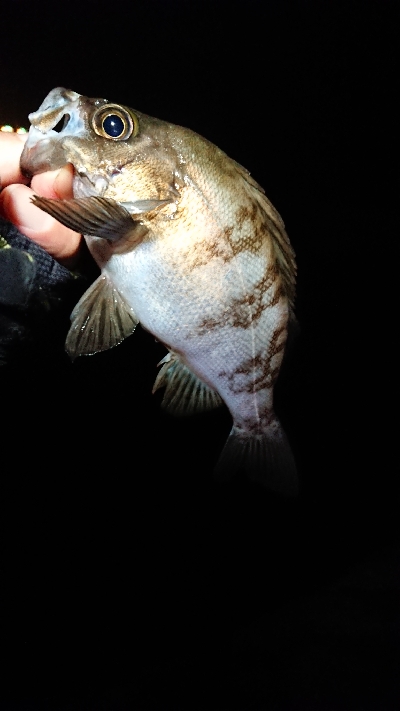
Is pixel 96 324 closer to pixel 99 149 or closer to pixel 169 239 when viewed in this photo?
pixel 169 239

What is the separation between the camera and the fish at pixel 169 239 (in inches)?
34.8

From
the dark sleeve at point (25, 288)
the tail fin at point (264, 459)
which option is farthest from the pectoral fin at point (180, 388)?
the dark sleeve at point (25, 288)

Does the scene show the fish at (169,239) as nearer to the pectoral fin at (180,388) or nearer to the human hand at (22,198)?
the pectoral fin at (180,388)

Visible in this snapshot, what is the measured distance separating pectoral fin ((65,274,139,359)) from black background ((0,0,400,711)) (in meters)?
0.89

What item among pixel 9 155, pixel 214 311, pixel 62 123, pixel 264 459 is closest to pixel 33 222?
pixel 9 155

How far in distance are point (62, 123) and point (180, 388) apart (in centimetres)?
76

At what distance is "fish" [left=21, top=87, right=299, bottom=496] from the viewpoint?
34.8 inches

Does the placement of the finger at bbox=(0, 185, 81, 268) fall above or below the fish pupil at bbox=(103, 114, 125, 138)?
below

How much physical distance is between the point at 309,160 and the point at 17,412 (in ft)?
11.9

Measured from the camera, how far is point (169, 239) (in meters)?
0.92

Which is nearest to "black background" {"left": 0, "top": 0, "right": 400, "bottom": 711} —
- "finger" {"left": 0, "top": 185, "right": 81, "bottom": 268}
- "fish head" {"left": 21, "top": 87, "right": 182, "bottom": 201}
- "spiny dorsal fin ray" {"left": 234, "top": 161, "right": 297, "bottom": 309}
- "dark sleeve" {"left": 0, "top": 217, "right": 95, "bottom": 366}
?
"dark sleeve" {"left": 0, "top": 217, "right": 95, "bottom": 366}

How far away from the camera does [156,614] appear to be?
9.85ft

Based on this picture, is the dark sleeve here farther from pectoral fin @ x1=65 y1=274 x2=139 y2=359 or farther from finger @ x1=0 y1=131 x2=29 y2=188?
pectoral fin @ x1=65 y1=274 x2=139 y2=359

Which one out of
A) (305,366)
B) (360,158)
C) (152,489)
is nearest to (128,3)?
(360,158)
